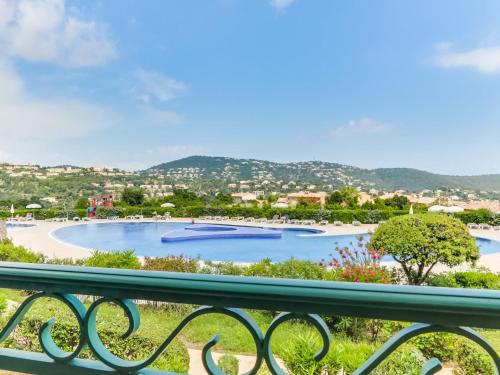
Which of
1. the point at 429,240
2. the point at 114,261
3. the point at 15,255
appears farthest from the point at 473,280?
the point at 15,255

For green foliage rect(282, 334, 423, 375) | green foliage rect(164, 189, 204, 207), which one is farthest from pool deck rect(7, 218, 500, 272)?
green foliage rect(282, 334, 423, 375)

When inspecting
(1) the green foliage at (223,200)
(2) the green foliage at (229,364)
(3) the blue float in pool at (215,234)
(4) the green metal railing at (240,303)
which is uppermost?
(4) the green metal railing at (240,303)

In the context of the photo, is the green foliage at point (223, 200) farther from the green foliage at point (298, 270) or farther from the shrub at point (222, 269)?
the green foliage at point (298, 270)

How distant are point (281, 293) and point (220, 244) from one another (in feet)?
56.4

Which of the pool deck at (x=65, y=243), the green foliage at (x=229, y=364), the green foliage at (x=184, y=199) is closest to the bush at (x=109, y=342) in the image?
the green foliage at (x=229, y=364)

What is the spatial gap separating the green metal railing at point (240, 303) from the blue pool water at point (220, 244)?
43.7ft

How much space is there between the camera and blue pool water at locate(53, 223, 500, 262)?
15242 mm

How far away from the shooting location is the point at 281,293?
0.63 meters

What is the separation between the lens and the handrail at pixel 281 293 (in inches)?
22.7

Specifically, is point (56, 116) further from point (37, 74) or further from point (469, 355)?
point (469, 355)

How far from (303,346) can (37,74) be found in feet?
90.1

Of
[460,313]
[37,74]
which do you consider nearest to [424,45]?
[37,74]

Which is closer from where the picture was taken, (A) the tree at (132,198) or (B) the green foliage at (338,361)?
(B) the green foliage at (338,361)

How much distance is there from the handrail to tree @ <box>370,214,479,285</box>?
749 cm
